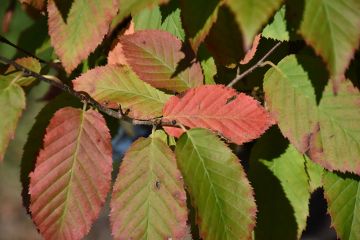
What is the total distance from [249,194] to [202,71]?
0.23m

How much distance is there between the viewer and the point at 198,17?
1.99 ft

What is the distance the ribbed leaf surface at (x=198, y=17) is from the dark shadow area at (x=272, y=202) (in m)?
0.39

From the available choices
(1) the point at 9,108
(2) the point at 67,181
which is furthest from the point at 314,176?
(1) the point at 9,108

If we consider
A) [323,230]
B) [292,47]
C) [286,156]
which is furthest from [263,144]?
[323,230]

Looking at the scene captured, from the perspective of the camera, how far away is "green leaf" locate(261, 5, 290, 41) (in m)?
0.79

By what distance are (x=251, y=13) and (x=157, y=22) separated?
405 mm

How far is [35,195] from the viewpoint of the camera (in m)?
0.76

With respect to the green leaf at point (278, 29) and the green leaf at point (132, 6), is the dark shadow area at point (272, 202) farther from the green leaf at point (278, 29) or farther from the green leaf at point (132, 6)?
the green leaf at point (132, 6)

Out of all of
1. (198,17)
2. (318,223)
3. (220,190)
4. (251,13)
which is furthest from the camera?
(318,223)

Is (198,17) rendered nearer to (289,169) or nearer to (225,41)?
(225,41)

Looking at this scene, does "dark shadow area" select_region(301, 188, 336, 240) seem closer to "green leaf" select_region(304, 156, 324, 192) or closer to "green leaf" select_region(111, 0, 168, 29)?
"green leaf" select_region(304, 156, 324, 192)

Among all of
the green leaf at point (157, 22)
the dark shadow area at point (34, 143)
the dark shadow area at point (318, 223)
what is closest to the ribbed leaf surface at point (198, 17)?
the green leaf at point (157, 22)

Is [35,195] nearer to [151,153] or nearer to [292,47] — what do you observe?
[151,153]

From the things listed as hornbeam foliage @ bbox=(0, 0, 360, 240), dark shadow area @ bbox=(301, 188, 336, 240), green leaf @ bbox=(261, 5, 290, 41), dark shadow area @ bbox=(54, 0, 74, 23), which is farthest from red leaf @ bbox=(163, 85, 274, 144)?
dark shadow area @ bbox=(301, 188, 336, 240)
